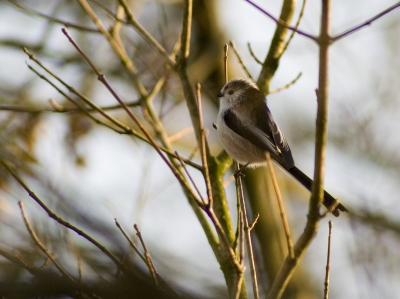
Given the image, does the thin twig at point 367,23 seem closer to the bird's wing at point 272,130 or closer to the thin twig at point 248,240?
the thin twig at point 248,240

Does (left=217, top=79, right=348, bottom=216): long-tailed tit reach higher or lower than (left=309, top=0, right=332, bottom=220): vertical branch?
higher

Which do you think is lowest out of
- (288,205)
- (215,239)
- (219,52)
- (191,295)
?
(191,295)

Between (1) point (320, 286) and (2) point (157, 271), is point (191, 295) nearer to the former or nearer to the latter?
(2) point (157, 271)

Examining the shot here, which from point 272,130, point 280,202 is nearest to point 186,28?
point 272,130

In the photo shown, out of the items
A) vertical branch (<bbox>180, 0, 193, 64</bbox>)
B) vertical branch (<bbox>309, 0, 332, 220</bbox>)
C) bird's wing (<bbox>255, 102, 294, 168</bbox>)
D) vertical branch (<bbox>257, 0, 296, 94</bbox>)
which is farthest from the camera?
vertical branch (<bbox>257, 0, 296, 94</bbox>)

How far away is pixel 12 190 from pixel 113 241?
1.44 m

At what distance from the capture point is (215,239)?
327 centimetres

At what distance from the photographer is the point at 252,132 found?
384 cm

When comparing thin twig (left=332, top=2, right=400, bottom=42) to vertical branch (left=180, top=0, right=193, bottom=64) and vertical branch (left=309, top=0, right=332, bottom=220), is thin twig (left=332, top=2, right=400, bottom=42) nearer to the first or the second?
vertical branch (left=309, top=0, right=332, bottom=220)

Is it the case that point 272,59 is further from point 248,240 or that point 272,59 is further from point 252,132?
point 248,240

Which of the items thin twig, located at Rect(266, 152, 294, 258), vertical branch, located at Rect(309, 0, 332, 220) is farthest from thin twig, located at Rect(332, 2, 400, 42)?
thin twig, located at Rect(266, 152, 294, 258)

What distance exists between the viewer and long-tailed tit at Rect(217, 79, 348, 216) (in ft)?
12.1

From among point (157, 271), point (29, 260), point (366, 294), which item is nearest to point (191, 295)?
point (157, 271)

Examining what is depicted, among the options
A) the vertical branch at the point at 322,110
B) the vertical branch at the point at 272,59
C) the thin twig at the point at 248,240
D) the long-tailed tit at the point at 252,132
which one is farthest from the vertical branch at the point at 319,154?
the vertical branch at the point at 272,59
